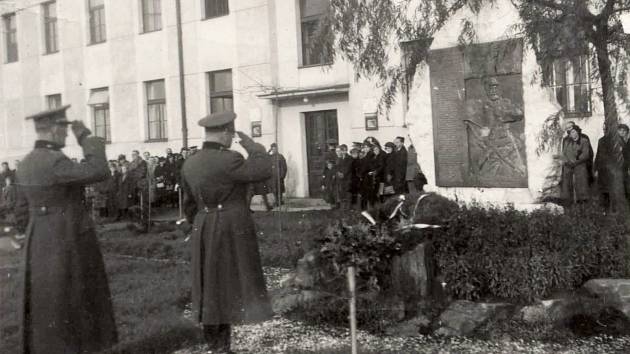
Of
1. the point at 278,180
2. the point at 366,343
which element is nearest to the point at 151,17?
the point at 278,180

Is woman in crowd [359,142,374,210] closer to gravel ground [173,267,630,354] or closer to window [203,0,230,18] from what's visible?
window [203,0,230,18]

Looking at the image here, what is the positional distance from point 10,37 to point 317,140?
11.7 metres

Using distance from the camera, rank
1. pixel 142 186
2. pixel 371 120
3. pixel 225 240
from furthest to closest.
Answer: pixel 371 120 < pixel 142 186 < pixel 225 240

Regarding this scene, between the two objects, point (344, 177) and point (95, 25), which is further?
point (344, 177)

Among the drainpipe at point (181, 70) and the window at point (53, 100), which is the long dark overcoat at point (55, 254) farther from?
the drainpipe at point (181, 70)

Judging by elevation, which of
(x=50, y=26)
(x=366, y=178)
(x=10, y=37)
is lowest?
(x=366, y=178)

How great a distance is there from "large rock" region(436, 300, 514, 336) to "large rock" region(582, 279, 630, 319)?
0.68m

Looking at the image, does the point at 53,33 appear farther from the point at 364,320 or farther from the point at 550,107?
the point at 550,107

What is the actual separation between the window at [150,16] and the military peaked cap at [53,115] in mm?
5451

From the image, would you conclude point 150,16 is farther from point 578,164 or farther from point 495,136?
point 578,164

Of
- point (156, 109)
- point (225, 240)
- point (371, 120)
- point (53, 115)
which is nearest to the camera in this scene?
point (53, 115)

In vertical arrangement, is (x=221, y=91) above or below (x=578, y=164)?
above

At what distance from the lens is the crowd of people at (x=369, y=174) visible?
12.6 m

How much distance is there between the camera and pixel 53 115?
175 inches
